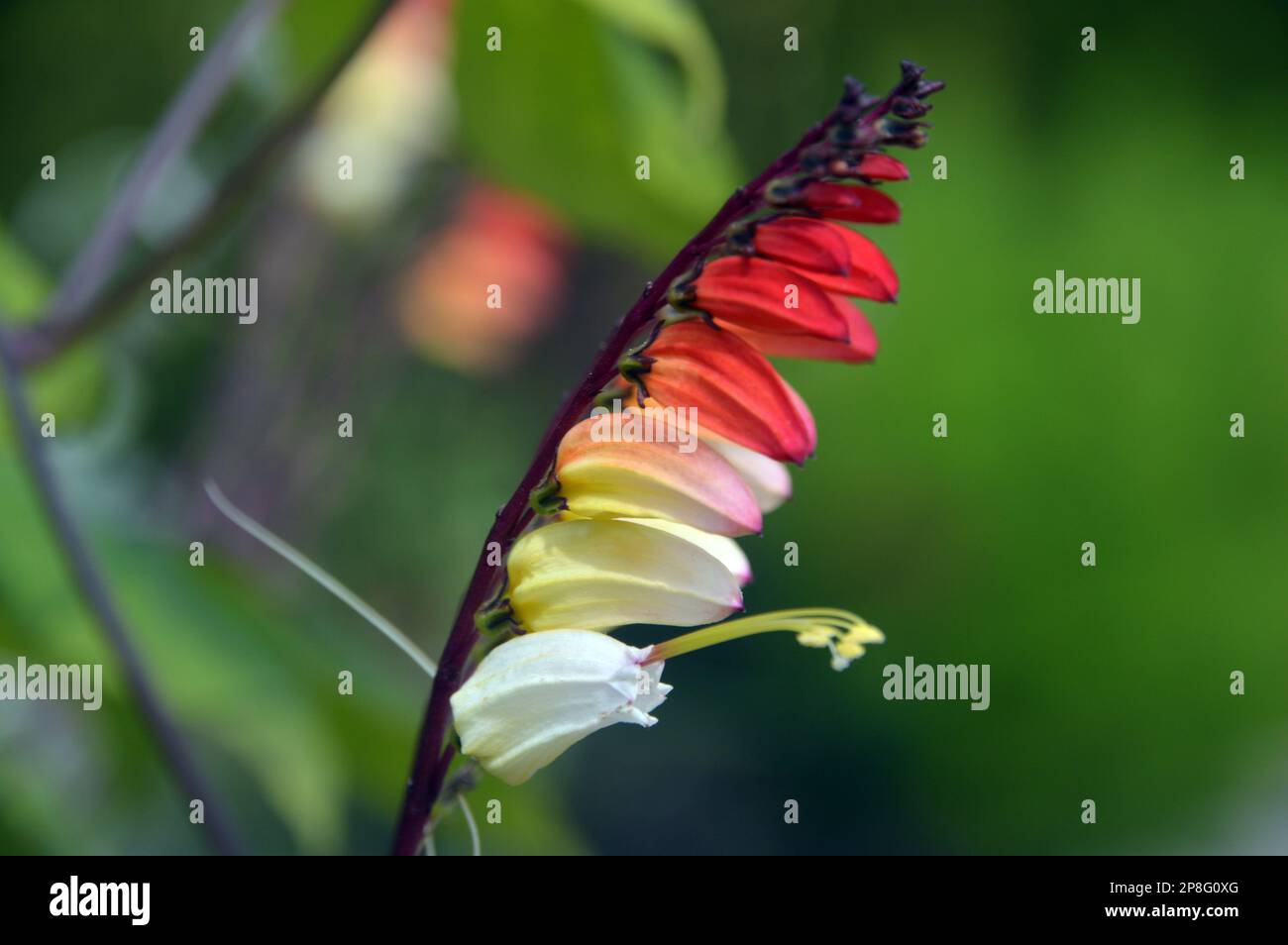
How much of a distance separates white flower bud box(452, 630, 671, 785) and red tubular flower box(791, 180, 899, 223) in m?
0.10

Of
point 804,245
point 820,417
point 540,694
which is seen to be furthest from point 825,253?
point 820,417

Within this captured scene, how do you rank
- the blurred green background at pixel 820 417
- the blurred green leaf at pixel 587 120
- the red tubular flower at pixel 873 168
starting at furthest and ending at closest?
the blurred green background at pixel 820 417, the blurred green leaf at pixel 587 120, the red tubular flower at pixel 873 168

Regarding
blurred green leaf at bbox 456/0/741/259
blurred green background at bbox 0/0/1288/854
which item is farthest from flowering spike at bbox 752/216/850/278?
blurred green background at bbox 0/0/1288/854

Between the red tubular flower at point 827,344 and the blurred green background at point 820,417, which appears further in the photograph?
the blurred green background at point 820,417

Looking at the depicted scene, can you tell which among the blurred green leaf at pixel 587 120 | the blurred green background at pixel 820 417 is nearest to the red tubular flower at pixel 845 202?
the blurred green leaf at pixel 587 120

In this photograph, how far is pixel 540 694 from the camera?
0.89 ft

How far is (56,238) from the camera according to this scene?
122 cm

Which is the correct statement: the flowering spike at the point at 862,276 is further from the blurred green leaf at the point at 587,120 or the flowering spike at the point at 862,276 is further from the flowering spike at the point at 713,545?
the blurred green leaf at the point at 587,120

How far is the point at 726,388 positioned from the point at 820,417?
4.75 feet

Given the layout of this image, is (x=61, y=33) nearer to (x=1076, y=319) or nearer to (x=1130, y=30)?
(x=1076, y=319)

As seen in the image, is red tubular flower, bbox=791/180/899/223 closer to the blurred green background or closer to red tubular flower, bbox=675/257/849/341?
red tubular flower, bbox=675/257/849/341

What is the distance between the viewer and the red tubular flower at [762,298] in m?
0.26

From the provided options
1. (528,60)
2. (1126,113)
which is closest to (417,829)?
(528,60)

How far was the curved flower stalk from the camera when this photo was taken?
26 cm
